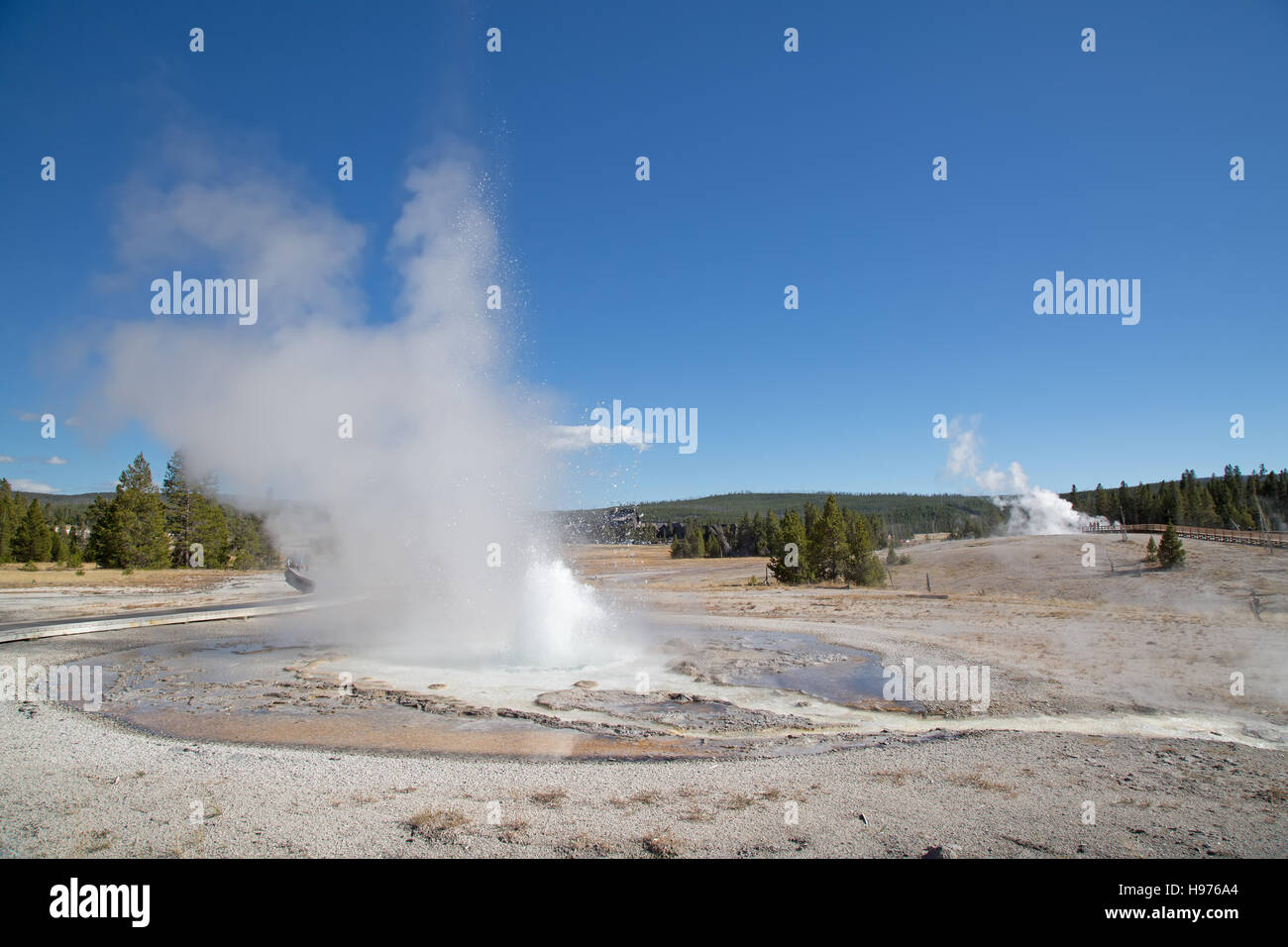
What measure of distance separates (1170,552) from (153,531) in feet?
236

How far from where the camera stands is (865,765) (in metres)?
8.52

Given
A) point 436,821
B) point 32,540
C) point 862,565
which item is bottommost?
point 862,565

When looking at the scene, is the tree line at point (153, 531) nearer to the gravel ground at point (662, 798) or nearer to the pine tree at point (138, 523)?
the pine tree at point (138, 523)

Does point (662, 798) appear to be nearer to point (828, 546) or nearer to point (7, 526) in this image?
point (828, 546)

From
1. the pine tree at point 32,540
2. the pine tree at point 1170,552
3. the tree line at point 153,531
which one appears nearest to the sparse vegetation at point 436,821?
the pine tree at point 1170,552

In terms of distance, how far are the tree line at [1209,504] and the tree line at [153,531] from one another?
92573 millimetres

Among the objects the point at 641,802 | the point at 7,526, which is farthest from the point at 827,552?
the point at 7,526

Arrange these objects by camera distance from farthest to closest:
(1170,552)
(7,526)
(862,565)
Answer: (7,526)
(862,565)
(1170,552)

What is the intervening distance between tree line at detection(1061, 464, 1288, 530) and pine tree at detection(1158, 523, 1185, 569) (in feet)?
108

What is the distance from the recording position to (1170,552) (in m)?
43.5

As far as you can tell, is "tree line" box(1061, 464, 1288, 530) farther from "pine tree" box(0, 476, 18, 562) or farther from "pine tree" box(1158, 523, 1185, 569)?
"pine tree" box(0, 476, 18, 562)

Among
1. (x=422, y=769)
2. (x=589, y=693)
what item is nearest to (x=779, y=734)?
(x=589, y=693)
